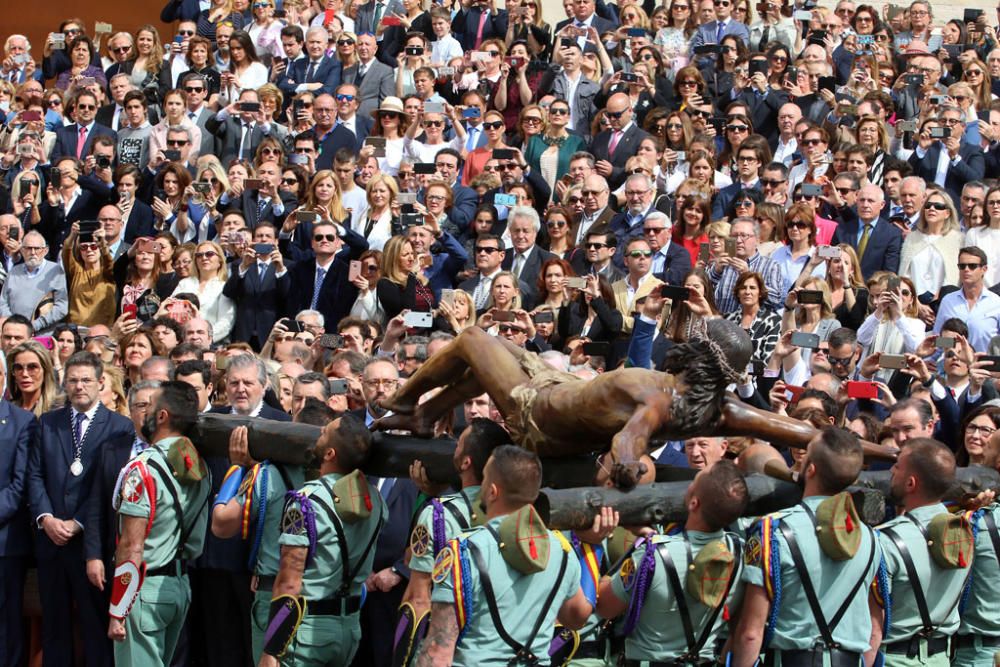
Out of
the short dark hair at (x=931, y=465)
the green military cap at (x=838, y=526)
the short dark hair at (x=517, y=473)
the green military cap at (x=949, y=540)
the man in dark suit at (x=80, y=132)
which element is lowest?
the green military cap at (x=949, y=540)

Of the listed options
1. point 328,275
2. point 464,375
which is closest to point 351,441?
point 464,375

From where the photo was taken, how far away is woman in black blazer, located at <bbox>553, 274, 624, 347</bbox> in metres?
11.6

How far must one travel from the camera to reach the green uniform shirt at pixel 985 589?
7844mm

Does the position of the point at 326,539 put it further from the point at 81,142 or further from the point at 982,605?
the point at 81,142

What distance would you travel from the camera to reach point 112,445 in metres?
9.39

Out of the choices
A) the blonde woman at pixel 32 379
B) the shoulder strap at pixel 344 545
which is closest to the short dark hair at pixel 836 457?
the shoulder strap at pixel 344 545

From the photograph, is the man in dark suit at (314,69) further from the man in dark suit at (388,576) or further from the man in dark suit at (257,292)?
the man in dark suit at (388,576)

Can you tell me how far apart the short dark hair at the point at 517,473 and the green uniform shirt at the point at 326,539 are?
1.32m

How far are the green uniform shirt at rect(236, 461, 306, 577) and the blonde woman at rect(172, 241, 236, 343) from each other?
4.61 metres

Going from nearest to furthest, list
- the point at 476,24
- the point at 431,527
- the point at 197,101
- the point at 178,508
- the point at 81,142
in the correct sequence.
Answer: the point at 431,527
the point at 178,508
the point at 197,101
the point at 81,142
the point at 476,24

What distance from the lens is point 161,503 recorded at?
848 centimetres

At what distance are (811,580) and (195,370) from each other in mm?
3847

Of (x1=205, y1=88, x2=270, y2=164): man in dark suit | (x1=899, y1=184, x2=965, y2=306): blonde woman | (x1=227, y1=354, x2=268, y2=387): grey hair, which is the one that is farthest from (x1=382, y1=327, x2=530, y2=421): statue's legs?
(x1=205, y1=88, x2=270, y2=164): man in dark suit

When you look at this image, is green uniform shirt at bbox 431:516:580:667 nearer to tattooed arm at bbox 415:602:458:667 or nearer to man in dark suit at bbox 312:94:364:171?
tattooed arm at bbox 415:602:458:667
